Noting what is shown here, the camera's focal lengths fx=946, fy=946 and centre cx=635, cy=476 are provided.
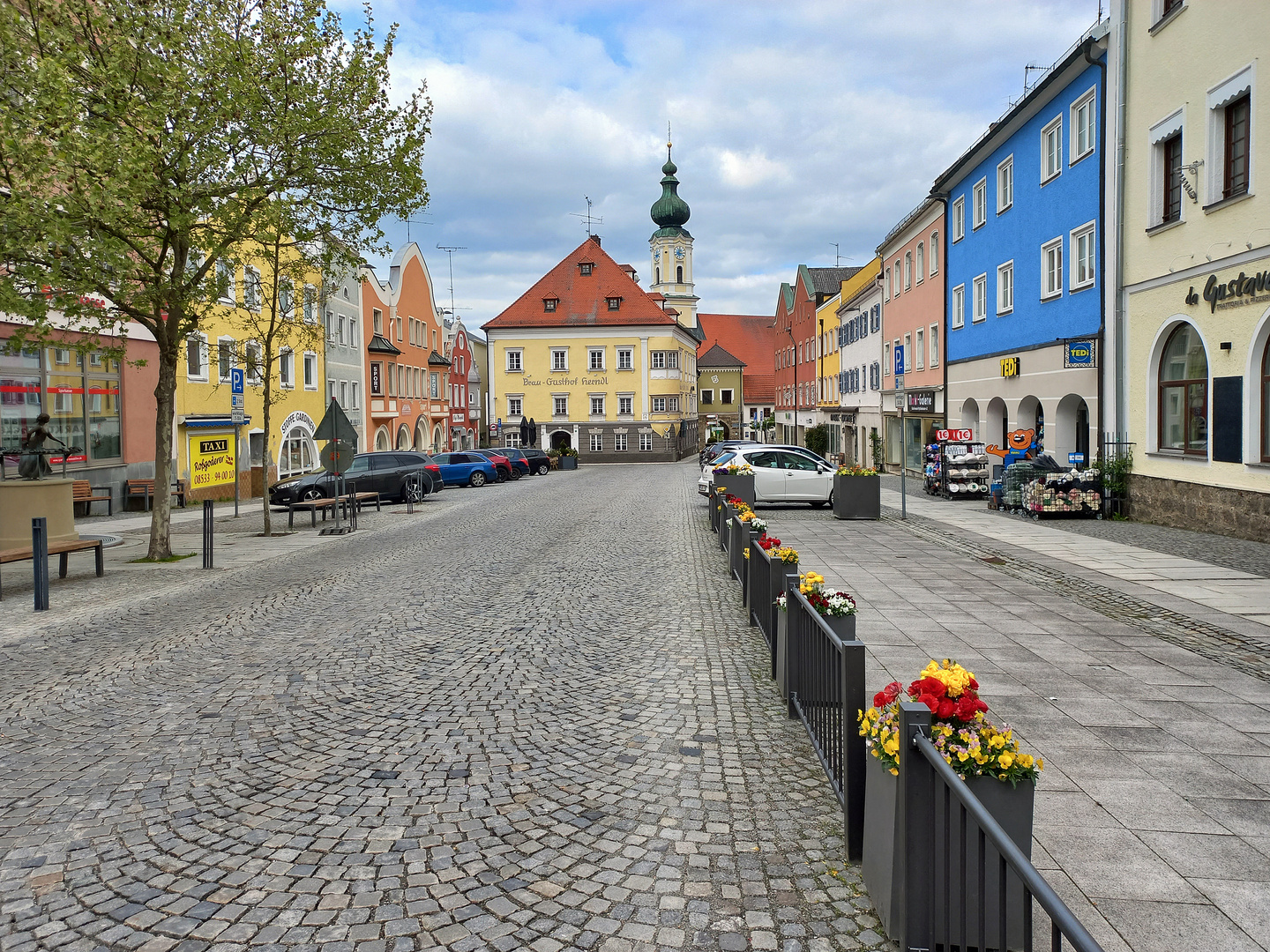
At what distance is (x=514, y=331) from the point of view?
236 feet

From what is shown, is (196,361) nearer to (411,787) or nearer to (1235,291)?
(1235,291)

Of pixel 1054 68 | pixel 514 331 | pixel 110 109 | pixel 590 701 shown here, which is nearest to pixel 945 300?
pixel 1054 68

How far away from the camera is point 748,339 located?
125000 mm

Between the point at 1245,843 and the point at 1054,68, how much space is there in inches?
838

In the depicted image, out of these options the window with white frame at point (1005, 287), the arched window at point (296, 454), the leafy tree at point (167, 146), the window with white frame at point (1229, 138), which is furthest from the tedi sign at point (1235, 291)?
the arched window at point (296, 454)

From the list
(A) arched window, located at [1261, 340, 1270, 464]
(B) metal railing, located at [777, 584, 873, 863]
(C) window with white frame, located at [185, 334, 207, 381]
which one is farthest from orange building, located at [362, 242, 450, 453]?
(B) metal railing, located at [777, 584, 873, 863]

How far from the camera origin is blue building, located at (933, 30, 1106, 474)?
20594 mm

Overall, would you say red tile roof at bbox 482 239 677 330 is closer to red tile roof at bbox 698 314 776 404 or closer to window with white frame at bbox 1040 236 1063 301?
red tile roof at bbox 698 314 776 404

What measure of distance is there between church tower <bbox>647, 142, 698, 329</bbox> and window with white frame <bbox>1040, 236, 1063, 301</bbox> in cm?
7123

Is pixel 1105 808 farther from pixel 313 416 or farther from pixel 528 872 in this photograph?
pixel 313 416

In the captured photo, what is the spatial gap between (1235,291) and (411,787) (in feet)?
50.2

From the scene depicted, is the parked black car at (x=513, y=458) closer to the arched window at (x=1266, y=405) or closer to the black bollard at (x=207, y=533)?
the black bollard at (x=207, y=533)

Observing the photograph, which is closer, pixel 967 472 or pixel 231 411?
pixel 967 472

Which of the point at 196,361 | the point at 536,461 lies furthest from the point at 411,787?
the point at 536,461
